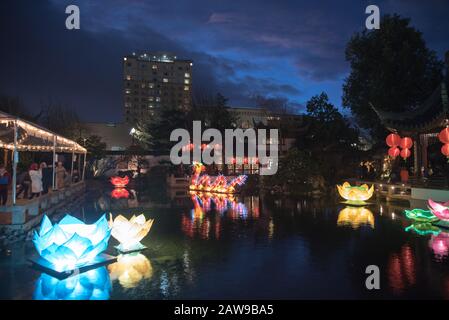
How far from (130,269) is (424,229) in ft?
27.2

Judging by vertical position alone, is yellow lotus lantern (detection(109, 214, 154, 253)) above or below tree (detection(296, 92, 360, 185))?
below

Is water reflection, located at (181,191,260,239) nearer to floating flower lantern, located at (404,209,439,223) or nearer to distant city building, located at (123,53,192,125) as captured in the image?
floating flower lantern, located at (404,209,439,223)

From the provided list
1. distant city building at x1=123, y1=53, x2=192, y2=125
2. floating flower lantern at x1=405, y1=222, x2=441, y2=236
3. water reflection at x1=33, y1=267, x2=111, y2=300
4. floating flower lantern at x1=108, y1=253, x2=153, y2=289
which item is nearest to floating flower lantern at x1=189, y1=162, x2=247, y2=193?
floating flower lantern at x1=405, y1=222, x2=441, y2=236

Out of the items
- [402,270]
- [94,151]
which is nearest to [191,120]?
[94,151]

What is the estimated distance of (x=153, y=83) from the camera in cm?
9350

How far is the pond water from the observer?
5.52 meters

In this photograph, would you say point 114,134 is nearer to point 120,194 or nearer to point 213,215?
point 120,194

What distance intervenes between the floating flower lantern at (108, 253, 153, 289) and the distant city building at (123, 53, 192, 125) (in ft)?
273

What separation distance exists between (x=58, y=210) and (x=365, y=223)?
1110cm

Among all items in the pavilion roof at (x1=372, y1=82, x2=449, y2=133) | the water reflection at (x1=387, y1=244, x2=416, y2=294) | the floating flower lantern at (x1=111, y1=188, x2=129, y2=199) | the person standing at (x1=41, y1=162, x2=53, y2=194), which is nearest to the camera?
the water reflection at (x1=387, y1=244, x2=416, y2=294)

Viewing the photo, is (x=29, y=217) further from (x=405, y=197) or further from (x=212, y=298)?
(x=405, y=197)

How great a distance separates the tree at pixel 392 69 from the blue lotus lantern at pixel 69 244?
58.6 ft

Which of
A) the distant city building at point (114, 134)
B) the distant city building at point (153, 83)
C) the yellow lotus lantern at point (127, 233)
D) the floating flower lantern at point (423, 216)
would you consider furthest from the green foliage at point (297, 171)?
the distant city building at point (153, 83)

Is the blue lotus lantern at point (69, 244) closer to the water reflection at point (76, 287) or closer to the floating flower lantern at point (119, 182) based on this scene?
the water reflection at point (76, 287)
